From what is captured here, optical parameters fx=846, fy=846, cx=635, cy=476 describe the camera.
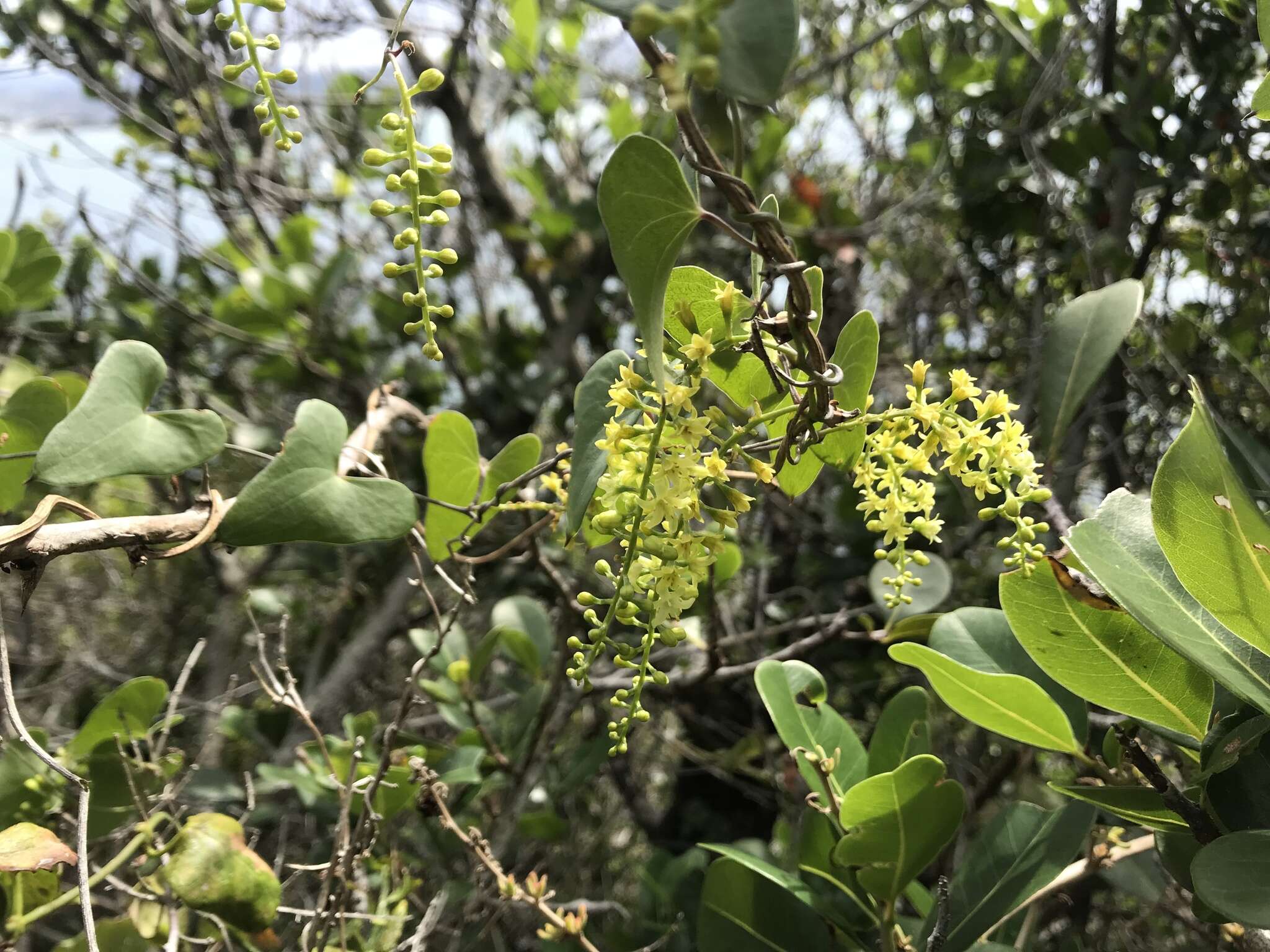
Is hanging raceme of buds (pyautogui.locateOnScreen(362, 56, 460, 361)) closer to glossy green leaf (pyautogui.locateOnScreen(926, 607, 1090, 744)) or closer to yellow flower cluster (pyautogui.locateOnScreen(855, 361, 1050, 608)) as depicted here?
yellow flower cluster (pyautogui.locateOnScreen(855, 361, 1050, 608))

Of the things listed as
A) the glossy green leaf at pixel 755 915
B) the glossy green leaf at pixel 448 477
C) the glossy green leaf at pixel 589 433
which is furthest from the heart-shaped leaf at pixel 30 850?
the glossy green leaf at pixel 755 915

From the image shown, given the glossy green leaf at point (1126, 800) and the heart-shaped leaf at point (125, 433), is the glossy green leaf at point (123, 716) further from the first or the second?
the glossy green leaf at point (1126, 800)

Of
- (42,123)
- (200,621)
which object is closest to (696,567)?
(200,621)

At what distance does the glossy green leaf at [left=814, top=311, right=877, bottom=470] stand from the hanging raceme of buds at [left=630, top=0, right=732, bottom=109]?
350 millimetres

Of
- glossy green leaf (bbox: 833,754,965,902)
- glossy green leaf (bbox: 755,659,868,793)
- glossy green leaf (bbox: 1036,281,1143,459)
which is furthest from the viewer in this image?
glossy green leaf (bbox: 1036,281,1143,459)

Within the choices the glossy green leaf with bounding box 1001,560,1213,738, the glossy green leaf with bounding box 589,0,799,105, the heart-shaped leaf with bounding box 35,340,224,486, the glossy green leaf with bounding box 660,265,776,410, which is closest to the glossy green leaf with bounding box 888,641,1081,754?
the glossy green leaf with bounding box 1001,560,1213,738

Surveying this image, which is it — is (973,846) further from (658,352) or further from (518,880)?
(518,880)

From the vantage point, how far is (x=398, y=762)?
1.28 meters

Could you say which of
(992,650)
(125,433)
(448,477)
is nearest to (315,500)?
(125,433)

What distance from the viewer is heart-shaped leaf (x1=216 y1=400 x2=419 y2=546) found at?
719 millimetres

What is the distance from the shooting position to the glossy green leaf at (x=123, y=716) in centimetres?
112

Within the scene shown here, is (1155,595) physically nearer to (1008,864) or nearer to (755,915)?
(1008,864)

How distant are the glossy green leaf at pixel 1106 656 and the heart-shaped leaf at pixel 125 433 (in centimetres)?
75

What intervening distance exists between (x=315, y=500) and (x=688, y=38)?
510mm
